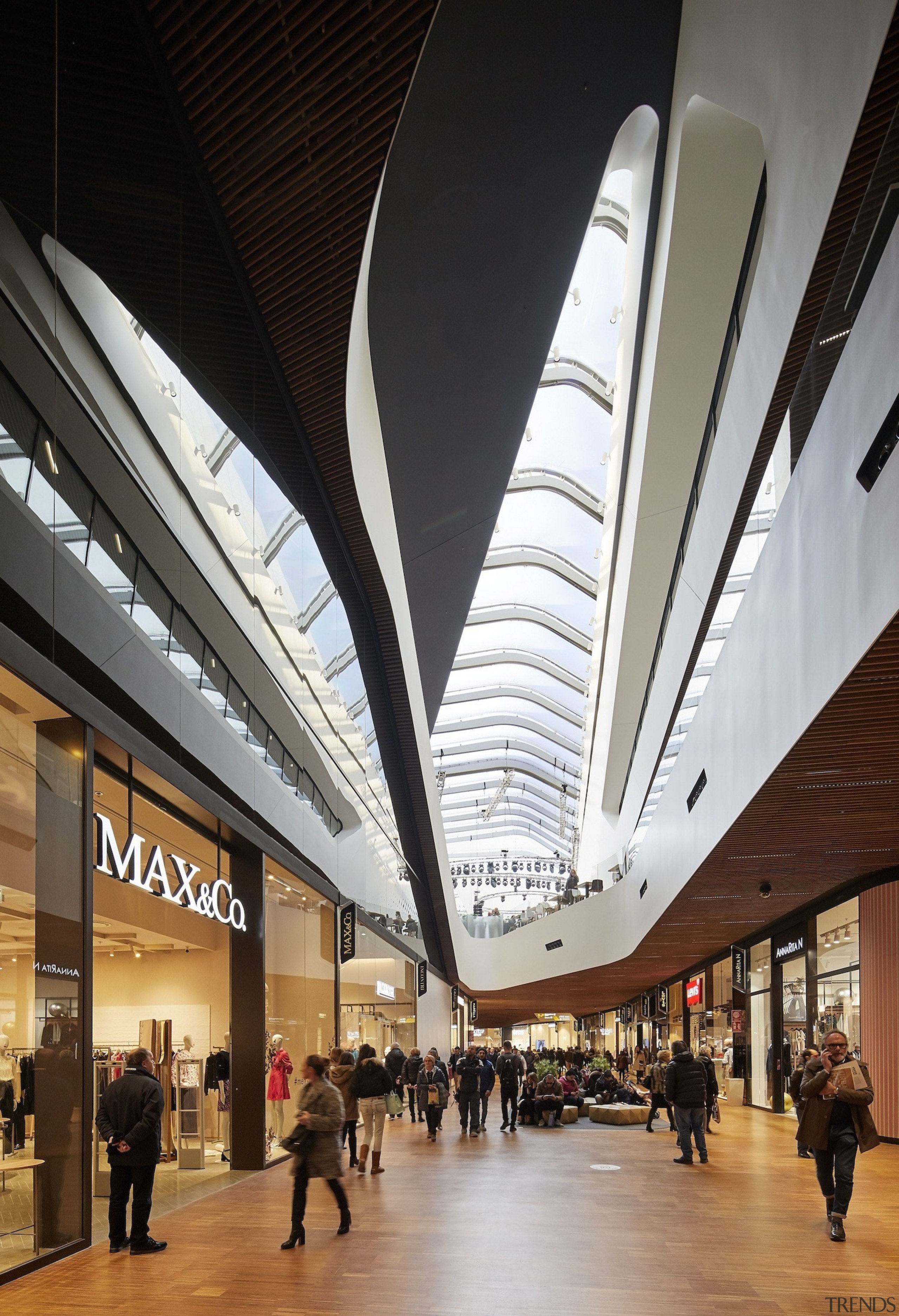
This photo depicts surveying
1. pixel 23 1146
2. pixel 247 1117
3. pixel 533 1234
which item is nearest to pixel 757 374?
pixel 533 1234

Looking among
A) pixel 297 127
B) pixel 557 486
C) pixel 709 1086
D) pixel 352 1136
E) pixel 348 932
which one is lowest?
pixel 709 1086

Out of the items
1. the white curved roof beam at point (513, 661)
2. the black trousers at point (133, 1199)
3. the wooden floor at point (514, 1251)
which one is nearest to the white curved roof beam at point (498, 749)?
the white curved roof beam at point (513, 661)

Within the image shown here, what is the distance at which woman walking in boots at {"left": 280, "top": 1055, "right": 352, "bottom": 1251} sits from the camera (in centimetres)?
764

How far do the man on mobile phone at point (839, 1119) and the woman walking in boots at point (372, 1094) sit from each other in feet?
16.5

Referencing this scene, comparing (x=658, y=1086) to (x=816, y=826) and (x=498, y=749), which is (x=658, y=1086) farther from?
(x=498, y=749)

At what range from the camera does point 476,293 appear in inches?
498

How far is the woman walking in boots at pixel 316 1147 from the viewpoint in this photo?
7.64 meters

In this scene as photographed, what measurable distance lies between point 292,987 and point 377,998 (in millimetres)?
8579

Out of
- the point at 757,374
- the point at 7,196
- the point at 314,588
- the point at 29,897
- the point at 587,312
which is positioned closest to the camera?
the point at 7,196

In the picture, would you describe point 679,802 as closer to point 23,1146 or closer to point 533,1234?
point 533,1234

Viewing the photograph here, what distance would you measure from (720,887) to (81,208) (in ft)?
40.0

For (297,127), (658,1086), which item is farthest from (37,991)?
(658,1086)

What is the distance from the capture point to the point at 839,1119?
310 inches

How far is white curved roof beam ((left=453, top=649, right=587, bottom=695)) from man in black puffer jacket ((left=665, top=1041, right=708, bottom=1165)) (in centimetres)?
2318
